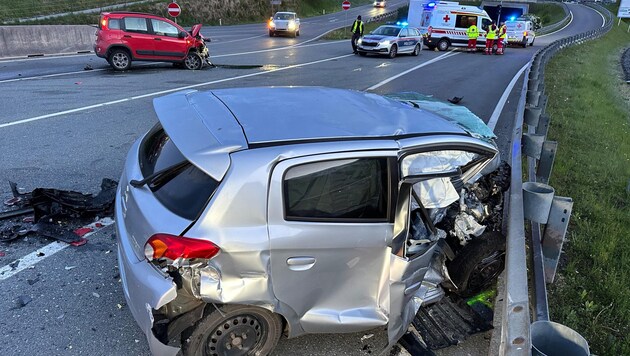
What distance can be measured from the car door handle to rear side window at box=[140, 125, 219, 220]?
59 cm

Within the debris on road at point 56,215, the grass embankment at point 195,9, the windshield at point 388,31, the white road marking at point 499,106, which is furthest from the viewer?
the grass embankment at point 195,9

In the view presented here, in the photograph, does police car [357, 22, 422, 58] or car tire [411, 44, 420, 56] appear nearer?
police car [357, 22, 422, 58]

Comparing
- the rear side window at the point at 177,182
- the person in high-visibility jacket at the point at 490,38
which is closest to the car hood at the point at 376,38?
the person in high-visibility jacket at the point at 490,38

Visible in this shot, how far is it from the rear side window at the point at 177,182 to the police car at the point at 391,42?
18.2 metres

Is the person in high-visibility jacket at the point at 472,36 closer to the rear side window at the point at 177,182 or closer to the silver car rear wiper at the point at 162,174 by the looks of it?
the rear side window at the point at 177,182

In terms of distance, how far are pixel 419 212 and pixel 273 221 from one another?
1.18 m

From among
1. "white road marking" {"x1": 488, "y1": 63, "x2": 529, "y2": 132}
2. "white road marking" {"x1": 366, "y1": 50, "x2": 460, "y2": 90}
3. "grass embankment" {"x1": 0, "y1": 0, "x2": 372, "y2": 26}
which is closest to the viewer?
"white road marking" {"x1": 488, "y1": 63, "x2": 529, "y2": 132}

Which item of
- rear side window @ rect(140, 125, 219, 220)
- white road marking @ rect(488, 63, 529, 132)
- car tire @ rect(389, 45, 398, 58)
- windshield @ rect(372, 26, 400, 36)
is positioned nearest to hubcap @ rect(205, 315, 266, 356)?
rear side window @ rect(140, 125, 219, 220)

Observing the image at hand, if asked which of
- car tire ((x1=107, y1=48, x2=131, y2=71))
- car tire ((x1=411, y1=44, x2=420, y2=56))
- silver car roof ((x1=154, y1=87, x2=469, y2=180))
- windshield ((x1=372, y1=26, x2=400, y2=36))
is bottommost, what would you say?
car tire ((x1=411, y1=44, x2=420, y2=56))

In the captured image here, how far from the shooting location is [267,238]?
2574mm

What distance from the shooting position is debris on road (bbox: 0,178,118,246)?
4211 millimetres

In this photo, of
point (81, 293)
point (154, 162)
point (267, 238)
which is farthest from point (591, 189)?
point (81, 293)

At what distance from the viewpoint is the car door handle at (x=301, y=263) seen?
104 inches

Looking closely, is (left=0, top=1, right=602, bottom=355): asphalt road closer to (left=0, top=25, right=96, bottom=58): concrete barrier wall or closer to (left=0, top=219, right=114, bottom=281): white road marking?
(left=0, top=219, right=114, bottom=281): white road marking
